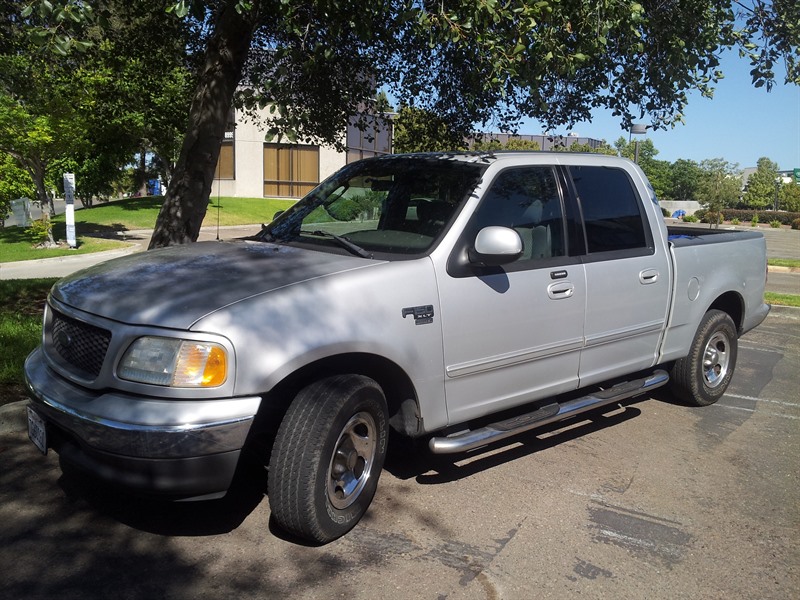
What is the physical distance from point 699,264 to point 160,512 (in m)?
4.43

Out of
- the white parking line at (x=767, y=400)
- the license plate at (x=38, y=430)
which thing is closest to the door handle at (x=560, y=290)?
the license plate at (x=38, y=430)

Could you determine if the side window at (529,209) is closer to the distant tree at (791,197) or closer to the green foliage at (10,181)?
the green foliage at (10,181)

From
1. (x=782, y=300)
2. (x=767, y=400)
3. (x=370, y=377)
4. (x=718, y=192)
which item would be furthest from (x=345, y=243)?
(x=718, y=192)

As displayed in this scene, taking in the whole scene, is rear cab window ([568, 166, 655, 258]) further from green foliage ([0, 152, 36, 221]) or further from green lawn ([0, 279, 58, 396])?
green foliage ([0, 152, 36, 221])

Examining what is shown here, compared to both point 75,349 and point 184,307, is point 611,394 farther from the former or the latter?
point 75,349

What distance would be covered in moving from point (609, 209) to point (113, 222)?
2780 centimetres

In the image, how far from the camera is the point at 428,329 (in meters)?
3.85

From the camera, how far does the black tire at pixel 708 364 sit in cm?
604

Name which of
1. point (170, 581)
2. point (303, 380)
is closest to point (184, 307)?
point (303, 380)

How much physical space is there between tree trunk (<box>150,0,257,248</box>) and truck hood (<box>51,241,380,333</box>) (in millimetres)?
3651

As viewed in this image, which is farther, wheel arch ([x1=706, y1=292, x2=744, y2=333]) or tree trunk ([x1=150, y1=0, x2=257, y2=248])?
tree trunk ([x1=150, y1=0, x2=257, y2=248])

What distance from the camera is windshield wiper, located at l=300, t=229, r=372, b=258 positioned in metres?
4.10

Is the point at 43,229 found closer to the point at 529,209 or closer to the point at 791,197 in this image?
the point at 529,209

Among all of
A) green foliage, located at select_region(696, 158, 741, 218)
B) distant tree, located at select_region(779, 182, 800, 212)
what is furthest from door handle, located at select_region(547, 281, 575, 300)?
distant tree, located at select_region(779, 182, 800, 212)
